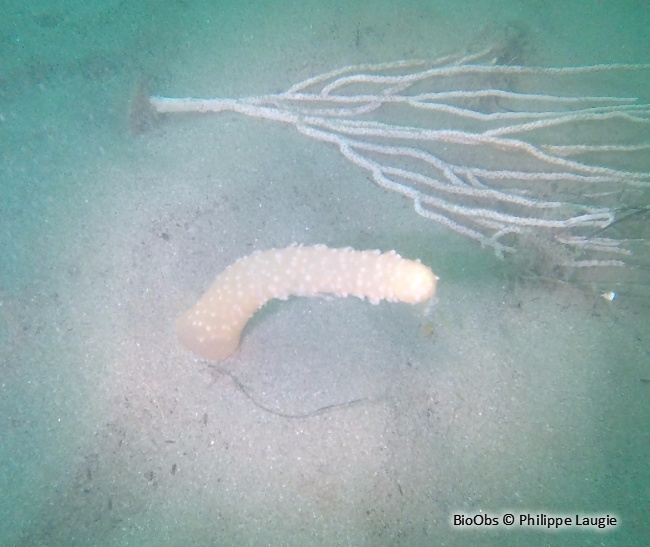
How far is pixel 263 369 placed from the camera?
2.65m

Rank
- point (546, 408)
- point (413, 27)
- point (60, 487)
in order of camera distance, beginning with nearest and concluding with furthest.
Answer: point (60, 487)
point (546, 408)
point (413, 27)

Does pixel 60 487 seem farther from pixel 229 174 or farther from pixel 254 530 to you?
pixel 229 174

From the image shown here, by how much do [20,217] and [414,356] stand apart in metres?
2.73

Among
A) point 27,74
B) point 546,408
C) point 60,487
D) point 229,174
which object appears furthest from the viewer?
point 27,74

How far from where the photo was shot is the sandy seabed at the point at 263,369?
7.86 ft

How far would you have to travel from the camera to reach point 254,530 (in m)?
2.37

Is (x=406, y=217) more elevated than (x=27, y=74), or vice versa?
(x=27, y=74)

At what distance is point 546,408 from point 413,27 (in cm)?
347

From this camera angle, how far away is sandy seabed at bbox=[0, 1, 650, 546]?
2395 mm

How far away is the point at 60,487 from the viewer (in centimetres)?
235

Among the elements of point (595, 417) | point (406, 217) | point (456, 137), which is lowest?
point (595, 417)

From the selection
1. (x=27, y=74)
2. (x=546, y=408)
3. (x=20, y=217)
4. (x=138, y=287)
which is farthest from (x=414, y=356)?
(x=27, y=74)

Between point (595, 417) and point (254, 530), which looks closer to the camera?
point (254, 530)

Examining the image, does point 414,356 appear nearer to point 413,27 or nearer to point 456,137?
point 456,137
